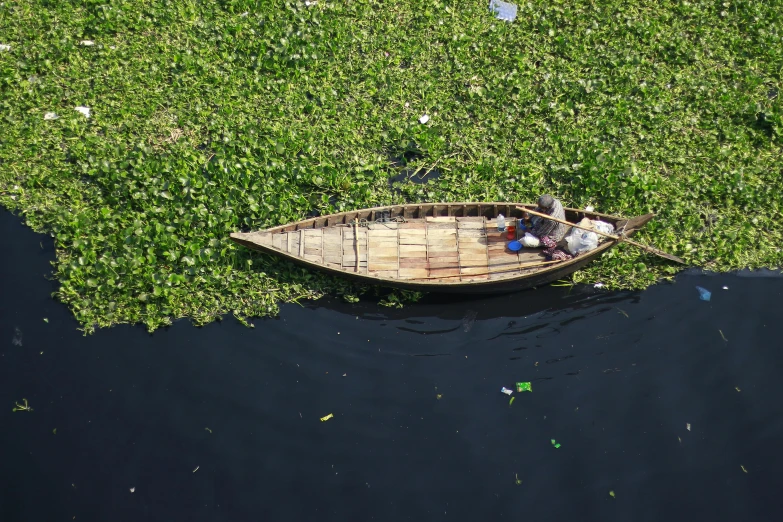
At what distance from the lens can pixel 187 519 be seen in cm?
898

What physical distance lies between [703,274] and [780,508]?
11.9 feet

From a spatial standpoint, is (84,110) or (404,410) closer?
(404,410)

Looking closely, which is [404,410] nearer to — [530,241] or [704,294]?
[530,241]

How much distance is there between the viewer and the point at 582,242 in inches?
412

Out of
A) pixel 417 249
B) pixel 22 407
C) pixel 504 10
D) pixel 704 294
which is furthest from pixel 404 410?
pixel 504 10

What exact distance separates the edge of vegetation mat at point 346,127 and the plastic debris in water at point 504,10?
0.19 metres

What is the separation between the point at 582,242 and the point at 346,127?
4.67m

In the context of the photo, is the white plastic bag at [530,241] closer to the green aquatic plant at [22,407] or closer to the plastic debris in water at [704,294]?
the plastic debris in water at [704,294]

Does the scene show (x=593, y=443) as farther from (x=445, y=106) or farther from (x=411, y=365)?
(x=445, y=106)

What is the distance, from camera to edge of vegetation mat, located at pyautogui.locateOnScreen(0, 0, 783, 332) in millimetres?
10828

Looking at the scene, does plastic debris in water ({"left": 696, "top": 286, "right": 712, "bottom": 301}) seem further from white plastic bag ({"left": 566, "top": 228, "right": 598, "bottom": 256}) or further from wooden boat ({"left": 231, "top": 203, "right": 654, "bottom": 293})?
white plastic bag ({"left": 566, "top": 228, "right": 598, "bottom": 256})

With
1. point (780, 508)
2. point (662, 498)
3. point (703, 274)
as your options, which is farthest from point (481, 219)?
point (780, 508)

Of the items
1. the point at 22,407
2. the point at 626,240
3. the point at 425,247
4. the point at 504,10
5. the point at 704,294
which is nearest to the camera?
the point at 22,407

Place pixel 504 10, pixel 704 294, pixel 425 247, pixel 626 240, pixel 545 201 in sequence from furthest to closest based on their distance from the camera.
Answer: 1. pixel 504 10
2. pixel 704 294
3. pixel 425 247
4. pixel 626 240
5. pixel 545 201
